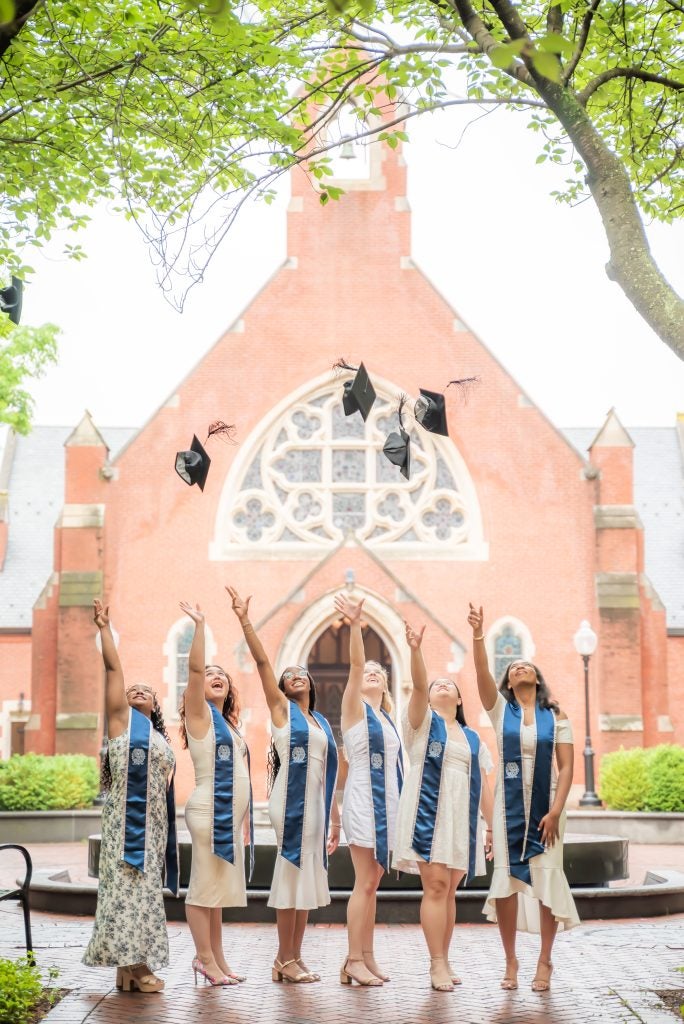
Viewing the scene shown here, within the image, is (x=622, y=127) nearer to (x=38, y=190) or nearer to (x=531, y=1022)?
(x=38, y=190)

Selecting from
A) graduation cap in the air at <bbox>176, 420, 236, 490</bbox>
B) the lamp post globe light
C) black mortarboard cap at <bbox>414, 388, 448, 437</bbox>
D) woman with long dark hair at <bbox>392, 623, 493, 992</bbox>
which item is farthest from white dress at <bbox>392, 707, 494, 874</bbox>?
the lamp post globe light

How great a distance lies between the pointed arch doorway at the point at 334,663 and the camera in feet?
89.4

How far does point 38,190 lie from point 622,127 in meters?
5.14

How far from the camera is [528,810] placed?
785 cm

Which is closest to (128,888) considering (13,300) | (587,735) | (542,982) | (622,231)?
(542,982)

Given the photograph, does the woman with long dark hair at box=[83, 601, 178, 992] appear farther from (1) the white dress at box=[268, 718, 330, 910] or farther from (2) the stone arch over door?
(2) the stone arch over door

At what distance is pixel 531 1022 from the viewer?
6.80m

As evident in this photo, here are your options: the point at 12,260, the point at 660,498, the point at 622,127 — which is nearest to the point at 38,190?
the point at 12,260

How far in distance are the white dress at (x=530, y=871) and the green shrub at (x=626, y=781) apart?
13.2 metres

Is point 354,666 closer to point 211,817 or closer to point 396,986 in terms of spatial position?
point 211,817

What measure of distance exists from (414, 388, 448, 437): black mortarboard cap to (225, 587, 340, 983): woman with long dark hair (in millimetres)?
3814

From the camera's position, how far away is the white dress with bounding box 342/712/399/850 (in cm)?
800

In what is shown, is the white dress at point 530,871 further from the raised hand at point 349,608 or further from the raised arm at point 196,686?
the raised arm at point 196,686

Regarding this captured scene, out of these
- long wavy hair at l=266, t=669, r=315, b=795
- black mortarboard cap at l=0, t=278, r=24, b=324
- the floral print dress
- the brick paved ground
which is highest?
black mortarboard cap at l=0, t=278, r=24, b=324
